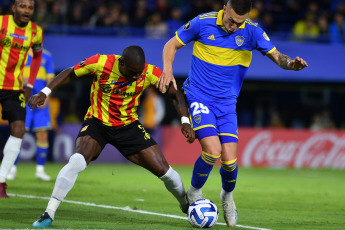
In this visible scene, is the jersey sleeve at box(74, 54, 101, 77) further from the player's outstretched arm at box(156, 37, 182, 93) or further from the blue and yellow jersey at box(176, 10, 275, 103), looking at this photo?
the blue and yellow jersey at box(176, 10, 275, 103)

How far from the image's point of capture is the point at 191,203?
7730 millimetres

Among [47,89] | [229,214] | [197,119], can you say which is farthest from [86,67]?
[229,214]

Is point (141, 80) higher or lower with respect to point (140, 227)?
higher

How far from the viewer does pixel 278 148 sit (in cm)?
2016

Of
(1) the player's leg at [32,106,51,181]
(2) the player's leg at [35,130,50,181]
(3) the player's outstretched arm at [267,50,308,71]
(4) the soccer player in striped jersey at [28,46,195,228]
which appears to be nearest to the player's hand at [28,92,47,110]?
(4) the soccer player in striped jersey at [28,46,195,228]

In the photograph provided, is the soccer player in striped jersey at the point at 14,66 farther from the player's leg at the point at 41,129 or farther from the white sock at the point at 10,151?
the player's leg at the point at 41,129

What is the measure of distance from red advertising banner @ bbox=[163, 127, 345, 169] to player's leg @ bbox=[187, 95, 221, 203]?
11.8 m

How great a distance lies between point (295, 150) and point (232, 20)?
13.1 meters

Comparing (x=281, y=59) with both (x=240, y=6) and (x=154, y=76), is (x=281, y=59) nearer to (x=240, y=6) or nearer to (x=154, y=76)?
(x=240, y=6)

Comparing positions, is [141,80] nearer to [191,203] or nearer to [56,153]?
[191,203]

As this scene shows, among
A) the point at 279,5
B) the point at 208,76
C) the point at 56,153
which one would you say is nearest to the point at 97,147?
the point at 208,76

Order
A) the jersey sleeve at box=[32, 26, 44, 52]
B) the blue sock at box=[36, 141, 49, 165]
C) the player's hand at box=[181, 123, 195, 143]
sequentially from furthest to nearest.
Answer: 1. the blue sock at box=[36, 141, 49, 165]
2. the jersey sleeve at box=[32, 26, 44, 52]
3. the player's hand at box=[181, 123, 195, 143]

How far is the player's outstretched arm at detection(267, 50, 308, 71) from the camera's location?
292 inches

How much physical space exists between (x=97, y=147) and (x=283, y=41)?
15.0 meters
